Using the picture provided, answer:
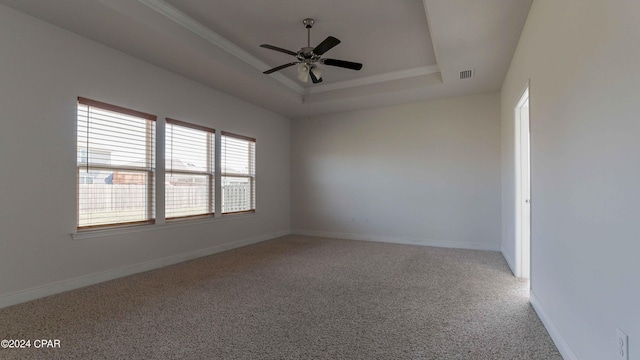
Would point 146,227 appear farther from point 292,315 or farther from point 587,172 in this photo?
point 587,172

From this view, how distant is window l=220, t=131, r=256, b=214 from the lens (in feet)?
17.7

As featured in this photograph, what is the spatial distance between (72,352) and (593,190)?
3.26 m

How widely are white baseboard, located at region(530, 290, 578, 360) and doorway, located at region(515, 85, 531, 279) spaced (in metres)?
0.98

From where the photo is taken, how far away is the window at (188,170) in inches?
175

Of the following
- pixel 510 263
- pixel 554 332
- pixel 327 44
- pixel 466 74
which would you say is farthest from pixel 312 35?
pixel 510 263

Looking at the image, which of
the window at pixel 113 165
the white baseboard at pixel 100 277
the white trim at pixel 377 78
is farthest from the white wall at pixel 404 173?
the window at pixel 113 165

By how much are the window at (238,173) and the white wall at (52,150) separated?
1.22 m

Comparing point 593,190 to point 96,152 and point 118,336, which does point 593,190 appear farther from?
point 96,152

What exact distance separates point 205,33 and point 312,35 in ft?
4.32

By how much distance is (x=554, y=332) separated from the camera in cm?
218

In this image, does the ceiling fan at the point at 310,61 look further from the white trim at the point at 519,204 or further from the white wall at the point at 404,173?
the white wall at the point at 404,173

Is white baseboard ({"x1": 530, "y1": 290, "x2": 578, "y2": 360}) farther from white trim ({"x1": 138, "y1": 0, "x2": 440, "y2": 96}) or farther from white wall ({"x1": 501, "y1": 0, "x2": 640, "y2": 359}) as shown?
white trim ({"x1": 138, "y1": 0, "x2": 440, "y2": 96})

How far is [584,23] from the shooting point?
167cm

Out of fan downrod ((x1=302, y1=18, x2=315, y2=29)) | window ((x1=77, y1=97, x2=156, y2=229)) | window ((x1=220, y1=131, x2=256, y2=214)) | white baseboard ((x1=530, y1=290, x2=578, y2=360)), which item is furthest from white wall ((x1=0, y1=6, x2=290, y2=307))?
white baseboard ((x1=530, y1=290, x2=578, y2=360))
